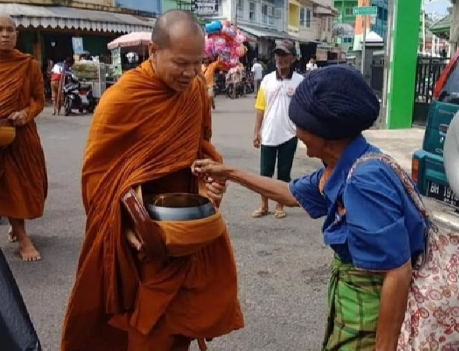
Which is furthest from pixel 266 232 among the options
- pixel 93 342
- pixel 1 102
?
pixel 93 342

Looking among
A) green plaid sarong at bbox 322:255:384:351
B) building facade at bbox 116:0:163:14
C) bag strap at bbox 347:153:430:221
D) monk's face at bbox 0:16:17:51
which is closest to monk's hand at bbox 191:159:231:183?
green plaid sarong at bbox 322:255:384:351

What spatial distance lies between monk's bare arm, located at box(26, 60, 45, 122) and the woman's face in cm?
320

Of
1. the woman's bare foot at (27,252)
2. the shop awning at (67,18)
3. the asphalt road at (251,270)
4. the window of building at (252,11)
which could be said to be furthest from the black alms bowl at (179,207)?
the window of building at (252,11)

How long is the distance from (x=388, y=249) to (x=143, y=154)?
1314 millimetres

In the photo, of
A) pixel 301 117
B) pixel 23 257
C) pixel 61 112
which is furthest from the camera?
pixel 61 112

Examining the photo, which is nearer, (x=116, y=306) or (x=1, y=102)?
(x=116, y=306)

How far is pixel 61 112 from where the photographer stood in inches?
671

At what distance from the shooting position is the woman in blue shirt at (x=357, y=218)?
161 centimetres

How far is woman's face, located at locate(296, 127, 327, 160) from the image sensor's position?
5.93 feet

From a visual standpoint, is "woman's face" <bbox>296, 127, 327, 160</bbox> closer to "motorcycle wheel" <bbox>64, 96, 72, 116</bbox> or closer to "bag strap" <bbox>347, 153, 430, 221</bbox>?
"bag strap" <bbox>347, 153, 430, 221</bbox>

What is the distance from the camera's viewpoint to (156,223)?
246cm

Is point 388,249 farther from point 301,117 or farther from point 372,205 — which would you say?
point 301,117

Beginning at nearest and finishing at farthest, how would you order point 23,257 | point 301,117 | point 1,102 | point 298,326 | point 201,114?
point 301,117 < point 201,114 < point 298,326 < point 1,102 < point 23,257

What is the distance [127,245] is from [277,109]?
12.2 ft
